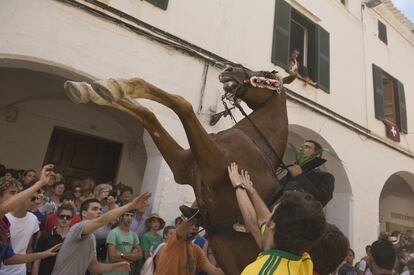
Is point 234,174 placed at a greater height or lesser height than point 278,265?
greater

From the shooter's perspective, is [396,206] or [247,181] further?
[396,206]

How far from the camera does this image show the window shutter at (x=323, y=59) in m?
8.39

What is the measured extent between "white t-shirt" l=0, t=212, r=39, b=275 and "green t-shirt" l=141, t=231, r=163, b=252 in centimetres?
159

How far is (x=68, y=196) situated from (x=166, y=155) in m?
2.44

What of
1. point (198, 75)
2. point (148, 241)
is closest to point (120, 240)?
point (148, 241)

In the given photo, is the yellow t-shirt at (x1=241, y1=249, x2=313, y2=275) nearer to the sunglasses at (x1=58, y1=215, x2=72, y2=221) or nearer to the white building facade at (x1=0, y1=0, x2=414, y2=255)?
the sunglasses at (x1=58, y1=215, x2=72, y2=221)

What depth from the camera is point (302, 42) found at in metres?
9.02

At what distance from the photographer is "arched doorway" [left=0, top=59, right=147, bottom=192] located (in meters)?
6.77

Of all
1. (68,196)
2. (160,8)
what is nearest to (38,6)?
(160,8)

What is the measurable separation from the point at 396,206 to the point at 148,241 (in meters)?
9.98

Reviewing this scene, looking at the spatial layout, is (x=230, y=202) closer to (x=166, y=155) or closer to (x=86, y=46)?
(x=166, y=155)

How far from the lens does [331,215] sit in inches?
330

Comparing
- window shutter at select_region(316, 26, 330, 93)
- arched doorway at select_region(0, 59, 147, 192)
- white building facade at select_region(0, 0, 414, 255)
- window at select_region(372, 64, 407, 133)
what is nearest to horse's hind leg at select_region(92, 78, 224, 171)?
white building facade at select_region(0, 0, 414, 255)

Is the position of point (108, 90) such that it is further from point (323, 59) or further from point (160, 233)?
point (323, 59)
